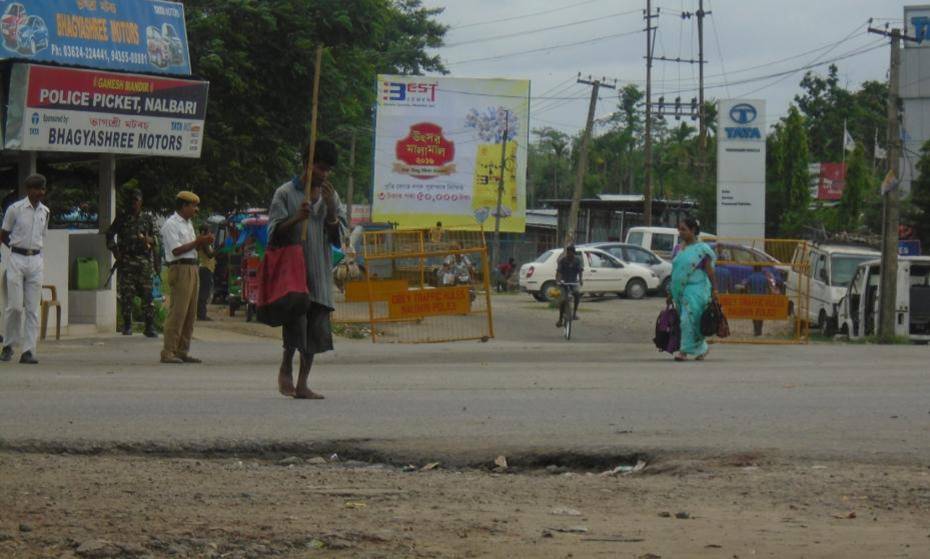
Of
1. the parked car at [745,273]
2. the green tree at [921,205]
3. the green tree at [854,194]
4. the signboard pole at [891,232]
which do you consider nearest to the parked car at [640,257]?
the green tree at [921,205]

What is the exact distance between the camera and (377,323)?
73.0 feet

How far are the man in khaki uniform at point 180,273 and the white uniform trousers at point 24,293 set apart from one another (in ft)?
4.31

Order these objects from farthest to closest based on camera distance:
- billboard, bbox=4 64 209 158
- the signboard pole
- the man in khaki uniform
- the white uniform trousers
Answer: the signboard pole → billboard, bbox=4 64 209 158 → the man in khaki uniform → the white uniform trousers

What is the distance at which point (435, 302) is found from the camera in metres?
22.0

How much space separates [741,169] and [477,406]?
39.6 metres

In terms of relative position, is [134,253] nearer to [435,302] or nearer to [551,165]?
[435,302]

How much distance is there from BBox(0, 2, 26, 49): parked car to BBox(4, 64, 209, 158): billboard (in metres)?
0.64

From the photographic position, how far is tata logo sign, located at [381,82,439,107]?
53.7m

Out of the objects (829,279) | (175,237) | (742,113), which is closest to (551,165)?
(742,113)

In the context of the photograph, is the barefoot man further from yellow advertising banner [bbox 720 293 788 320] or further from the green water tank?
yellow advertising banner [bbox 720 293 788 320]

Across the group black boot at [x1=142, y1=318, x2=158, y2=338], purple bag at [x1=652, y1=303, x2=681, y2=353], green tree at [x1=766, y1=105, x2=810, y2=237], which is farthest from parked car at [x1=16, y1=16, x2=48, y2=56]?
green tree at [x1=766, y1=105, x2=810, y2=237]

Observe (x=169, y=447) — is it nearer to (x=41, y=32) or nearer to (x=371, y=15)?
(x=41, y=32)

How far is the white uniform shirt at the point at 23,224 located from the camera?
555 inches

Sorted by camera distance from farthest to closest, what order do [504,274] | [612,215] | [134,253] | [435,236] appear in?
[612,215]
[504,274]
[435,236]
[134,253]
